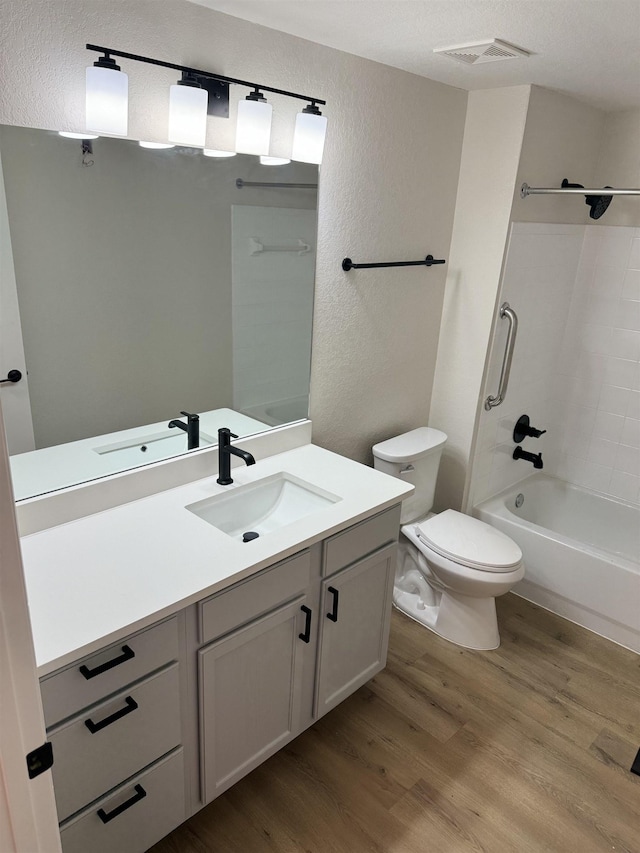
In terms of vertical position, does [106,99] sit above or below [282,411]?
above

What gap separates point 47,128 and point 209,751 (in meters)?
1.67

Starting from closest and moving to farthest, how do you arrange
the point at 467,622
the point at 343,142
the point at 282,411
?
the point at 343,142 → the point at 282,411 → the point at 467,622

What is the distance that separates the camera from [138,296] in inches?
71.9

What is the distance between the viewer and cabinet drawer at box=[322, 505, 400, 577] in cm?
188

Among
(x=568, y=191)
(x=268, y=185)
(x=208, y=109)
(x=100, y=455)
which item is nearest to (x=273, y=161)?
(x=268, y=185)

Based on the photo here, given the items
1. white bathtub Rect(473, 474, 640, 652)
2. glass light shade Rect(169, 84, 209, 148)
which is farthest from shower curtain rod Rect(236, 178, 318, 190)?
white bathtub Rect(473, 474, 640, 652)

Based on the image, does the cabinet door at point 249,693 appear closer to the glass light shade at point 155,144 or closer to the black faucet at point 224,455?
the black faucet at point 224,455

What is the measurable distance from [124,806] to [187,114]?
1.79 m

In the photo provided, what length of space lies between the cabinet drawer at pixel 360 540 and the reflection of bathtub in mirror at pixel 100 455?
0.58 meters

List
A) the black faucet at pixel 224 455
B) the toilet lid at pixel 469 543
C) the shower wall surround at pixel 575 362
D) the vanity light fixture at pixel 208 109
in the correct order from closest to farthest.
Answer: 1. the vanity light fixture at pixel 208 109
2. the black faucet at pixel 224 455
3. the toilet lid at pixel 469 543
4. the shower wall surround at pixel 575 362

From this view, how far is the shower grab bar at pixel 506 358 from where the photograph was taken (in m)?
Answer: 2.76

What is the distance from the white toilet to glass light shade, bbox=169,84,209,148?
143 centimetres

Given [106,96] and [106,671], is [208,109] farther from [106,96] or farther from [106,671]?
[106,671]

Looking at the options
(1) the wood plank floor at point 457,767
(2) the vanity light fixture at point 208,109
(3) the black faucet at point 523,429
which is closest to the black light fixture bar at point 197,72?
(2) the vanity light fixture at point 208,109
